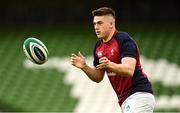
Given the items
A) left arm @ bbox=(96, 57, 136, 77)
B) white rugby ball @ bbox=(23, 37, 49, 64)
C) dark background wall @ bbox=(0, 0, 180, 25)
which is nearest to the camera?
left arm @ bbox=(96, 57, 136, 77)

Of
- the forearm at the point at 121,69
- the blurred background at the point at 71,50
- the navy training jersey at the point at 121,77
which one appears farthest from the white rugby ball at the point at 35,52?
the blurred background at the point at 71,50

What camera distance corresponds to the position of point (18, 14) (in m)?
15.7

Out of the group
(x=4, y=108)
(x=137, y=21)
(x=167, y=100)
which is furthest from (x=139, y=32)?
(x=4, y=108)

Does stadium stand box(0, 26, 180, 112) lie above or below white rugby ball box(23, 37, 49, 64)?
below

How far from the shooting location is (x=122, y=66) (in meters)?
5.27

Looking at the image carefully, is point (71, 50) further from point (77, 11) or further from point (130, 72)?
point (130, 72)

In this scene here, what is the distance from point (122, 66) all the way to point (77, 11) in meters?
10.3

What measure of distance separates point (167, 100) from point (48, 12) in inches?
198

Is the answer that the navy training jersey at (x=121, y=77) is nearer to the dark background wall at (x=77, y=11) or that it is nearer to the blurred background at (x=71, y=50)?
the blurred background at (x=71, y=50)

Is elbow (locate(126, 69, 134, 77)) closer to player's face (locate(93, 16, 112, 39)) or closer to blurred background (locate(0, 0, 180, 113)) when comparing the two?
player's face (locate(93, 16, 112, 39))

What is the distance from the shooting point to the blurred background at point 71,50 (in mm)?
12672

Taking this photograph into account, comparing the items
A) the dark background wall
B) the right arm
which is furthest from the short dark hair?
the dark background wall

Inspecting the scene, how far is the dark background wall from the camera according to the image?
593 inches

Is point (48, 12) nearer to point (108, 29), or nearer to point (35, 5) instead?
point (35, 5)
